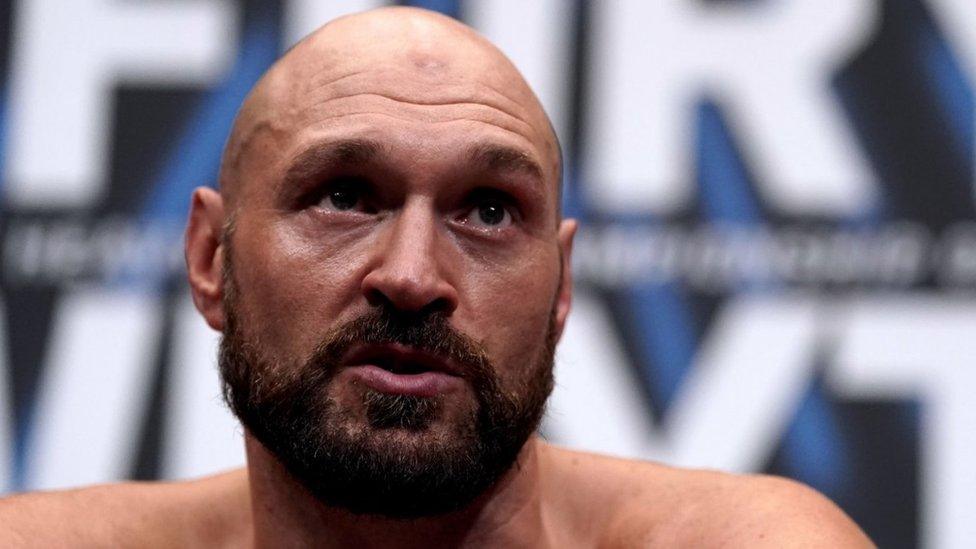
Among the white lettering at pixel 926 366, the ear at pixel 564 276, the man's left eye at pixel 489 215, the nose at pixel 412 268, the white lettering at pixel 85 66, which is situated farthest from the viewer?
the white lettering at pixel 85 66

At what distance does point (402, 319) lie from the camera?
3.43ft

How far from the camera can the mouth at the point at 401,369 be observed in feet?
3.42

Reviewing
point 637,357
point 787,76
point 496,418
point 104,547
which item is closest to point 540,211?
point 496,418

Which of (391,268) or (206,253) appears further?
(206,253)

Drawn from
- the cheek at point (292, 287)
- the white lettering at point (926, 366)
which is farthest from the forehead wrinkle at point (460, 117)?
the white lettering at point (926, 366)

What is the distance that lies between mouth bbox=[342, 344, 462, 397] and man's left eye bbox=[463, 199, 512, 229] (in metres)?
0.15

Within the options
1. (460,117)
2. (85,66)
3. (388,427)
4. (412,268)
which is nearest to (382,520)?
(388,427)

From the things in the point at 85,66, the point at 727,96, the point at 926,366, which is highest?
the point at 727,96

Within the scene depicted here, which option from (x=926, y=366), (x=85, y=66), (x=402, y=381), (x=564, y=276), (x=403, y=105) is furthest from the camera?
(x=85, y=66)

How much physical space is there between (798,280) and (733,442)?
0.86ft

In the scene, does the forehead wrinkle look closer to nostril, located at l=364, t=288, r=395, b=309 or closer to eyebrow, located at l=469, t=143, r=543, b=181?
eyebrow, located at l=469, t=143, r=543, b=181

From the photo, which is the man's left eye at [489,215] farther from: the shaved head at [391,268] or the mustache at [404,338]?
the mustache at [404,338]

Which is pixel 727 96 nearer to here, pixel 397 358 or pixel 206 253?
pixel 206 253

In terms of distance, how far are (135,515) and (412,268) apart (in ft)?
1.65
